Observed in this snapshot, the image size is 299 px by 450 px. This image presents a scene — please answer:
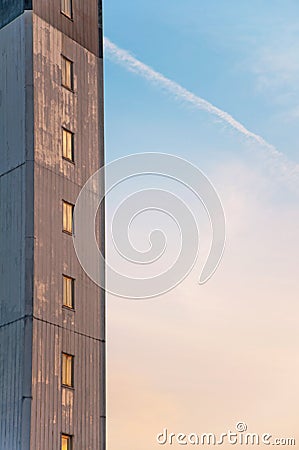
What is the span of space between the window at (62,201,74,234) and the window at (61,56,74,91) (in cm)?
636

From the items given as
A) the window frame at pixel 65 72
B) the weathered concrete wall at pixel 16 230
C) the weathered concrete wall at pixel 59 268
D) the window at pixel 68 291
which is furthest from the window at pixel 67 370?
the window frame at pixel 65 72

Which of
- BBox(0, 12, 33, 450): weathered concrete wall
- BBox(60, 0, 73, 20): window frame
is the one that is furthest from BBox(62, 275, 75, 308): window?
BBox(60, 0, 73, 20): window frame

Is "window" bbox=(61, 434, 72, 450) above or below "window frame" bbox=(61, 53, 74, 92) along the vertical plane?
below

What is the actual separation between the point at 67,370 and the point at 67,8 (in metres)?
19.0

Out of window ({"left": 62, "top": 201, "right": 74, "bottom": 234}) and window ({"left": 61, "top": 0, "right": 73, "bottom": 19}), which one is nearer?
window ({"left": 62, "top": 201, "right": 74, "bottom": 234})

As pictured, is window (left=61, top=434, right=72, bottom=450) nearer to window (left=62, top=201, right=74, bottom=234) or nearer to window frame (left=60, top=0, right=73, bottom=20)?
window (left=62, top=201, right=74, bottom=234)

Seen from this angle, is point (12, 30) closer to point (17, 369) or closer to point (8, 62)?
point (8, 62)

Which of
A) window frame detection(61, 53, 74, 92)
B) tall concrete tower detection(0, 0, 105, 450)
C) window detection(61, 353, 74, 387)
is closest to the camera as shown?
tall concrete tower detection(0, 0, 105, 450)

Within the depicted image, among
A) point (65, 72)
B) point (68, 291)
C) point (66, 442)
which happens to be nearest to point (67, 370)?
point (66, 442)

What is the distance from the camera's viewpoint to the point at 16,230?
48812 mm

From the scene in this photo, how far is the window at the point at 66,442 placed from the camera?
47406 mm

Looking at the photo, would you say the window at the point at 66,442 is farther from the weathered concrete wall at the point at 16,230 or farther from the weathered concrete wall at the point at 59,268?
the weathered concrete wall at the point at 16,230

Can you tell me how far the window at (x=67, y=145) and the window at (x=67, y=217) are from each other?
8.21ft

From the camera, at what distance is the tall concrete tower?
46.8 metres
